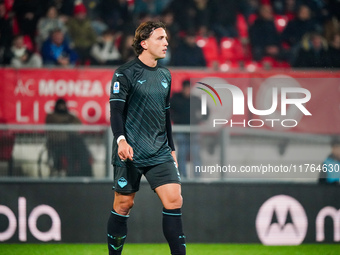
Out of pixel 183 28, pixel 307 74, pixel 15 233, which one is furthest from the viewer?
pixel 183 28

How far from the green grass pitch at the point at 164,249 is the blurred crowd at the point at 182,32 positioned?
405 centimetres

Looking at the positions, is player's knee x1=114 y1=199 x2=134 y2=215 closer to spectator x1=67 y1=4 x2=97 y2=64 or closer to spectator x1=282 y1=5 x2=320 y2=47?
spectator x1=67 y1=4 x2=97 y2=64

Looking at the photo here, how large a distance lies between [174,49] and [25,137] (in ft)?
14.3

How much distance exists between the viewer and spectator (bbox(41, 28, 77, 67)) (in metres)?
11.2

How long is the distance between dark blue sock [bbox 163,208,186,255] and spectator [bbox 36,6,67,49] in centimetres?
716

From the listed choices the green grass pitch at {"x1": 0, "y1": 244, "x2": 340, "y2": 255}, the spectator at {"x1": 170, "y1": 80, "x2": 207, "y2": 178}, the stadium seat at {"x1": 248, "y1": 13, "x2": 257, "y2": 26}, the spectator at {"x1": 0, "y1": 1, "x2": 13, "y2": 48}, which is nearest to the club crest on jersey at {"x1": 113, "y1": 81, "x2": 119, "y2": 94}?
the green grass pitch at {"x1": 0, "y1": 244, "x2": 340, "y2": 255}

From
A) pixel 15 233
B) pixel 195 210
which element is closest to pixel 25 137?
pixel 15 233

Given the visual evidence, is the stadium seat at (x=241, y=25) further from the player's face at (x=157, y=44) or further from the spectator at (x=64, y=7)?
the player's face at (x=157, y=44)

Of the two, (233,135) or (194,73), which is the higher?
(194,73)

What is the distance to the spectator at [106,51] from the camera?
36.7ft

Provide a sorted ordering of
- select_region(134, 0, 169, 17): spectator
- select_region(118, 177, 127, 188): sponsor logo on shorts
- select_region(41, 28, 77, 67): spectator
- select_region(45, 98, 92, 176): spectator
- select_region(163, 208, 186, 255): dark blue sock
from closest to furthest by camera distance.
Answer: select_region(163, 208, 186, 255): dark blue sock → select_region(118, 177, 127, 188): sponsor logo on shorts → select_region(45, 98, 92, 176): spectator → select_region(41, 28, 77, 67): spectator → select_region(134, 0, 169, 17): spectator

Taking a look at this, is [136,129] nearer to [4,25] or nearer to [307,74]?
[307,74]

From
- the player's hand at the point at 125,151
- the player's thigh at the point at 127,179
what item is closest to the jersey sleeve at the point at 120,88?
the player's hand at the point at 125,151

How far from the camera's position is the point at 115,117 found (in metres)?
5.02
